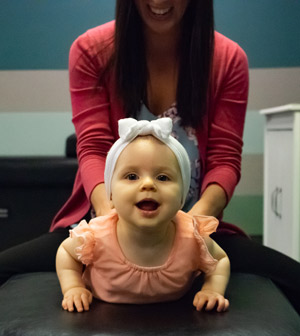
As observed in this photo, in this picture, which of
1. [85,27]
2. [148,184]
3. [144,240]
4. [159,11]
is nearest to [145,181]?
[148,184]

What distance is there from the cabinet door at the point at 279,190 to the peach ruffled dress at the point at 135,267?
1162 millimetres

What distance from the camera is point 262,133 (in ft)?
9.09

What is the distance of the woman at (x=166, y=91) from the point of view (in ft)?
3.98

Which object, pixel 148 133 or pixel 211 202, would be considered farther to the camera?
pixel 211 202

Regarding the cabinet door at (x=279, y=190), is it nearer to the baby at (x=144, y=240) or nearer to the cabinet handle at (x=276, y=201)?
the cabinet handle at (x=276, y=201)

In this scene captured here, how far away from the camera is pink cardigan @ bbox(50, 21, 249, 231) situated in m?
1.27

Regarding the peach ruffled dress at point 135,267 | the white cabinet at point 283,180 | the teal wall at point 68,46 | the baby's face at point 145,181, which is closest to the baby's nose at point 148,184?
the baby's face at point 145,181

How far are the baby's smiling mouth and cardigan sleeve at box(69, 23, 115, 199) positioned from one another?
45 centimetres

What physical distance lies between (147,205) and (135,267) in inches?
4.6

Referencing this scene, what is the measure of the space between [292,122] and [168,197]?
127cm

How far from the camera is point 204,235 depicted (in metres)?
0.90

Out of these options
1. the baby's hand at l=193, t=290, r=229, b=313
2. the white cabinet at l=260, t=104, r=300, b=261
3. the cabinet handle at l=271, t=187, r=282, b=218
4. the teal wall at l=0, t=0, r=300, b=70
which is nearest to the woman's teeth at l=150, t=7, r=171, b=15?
the baby's hand at l=193, t=290, r=229, b=313

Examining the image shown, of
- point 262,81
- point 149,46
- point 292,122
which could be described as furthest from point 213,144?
point 262,81

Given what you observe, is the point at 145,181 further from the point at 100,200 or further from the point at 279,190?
the point at 279,190
